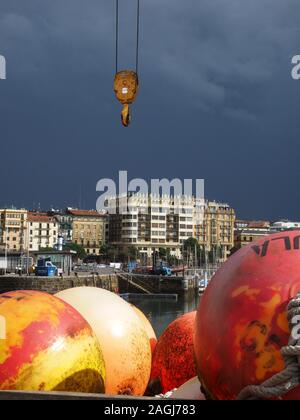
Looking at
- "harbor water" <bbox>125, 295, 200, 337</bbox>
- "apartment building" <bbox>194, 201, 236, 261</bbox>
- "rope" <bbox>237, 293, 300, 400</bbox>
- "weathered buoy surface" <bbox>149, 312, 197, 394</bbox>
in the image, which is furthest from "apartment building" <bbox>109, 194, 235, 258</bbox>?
"rope" <bbox>237, 293, 300, 400</bbox>

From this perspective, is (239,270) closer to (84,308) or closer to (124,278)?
(84,308)

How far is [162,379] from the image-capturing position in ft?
23.5

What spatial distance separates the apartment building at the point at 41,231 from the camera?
144 m

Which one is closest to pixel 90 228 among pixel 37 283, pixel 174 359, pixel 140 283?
pixel 140 283

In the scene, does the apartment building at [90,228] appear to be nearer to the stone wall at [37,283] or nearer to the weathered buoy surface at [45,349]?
the stone wall at [37,283]

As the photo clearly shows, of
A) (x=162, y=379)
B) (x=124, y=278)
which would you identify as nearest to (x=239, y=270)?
(x=162, y=379)

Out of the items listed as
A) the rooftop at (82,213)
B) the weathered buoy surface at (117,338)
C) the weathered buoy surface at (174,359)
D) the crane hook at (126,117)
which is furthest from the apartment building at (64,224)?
the weathered buoy surface at (117,338)

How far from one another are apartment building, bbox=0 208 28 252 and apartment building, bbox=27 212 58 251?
2.08 metres

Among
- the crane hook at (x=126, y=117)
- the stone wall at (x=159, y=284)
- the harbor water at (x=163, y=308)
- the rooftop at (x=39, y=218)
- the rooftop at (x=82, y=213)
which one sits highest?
the rooftop at (x=82, y=213)

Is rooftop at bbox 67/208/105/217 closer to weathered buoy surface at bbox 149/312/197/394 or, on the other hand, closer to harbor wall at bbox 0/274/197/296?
harbor wall at bbox 0/274/197/296

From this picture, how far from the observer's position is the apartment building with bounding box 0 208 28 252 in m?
136

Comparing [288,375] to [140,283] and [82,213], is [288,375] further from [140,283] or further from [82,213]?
[82,213]

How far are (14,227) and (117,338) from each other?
137 m

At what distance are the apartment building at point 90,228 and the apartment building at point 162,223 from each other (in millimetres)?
2651
